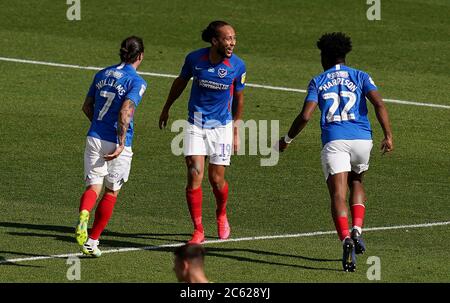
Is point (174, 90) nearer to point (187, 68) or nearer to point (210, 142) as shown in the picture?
point (187, 68)

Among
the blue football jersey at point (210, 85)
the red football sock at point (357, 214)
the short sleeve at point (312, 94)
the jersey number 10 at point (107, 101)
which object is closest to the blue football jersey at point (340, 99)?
the short sleeve at point (312, 94)

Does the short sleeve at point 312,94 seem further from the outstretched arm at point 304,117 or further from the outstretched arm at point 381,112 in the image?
the outstretched arm at point 381,112

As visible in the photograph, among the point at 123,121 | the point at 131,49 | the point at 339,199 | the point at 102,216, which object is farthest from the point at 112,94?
the point at 339,199

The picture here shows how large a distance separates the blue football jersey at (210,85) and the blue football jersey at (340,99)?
1479 mm

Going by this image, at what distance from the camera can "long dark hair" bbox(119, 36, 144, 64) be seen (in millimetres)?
14523

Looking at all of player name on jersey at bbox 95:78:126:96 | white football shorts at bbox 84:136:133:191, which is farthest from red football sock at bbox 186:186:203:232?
player name on jersey at bbox 95:78:126:96

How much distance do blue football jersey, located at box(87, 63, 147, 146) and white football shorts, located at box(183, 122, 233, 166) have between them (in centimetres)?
112

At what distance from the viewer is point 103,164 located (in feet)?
48.1

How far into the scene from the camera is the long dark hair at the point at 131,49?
47.6 feet

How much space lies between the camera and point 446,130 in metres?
22.7

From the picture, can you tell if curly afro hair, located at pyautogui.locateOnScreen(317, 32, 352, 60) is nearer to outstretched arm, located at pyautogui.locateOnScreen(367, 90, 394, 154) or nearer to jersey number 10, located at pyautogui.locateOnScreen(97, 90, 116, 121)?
outstretched arm, located at pyautogui.locateOnScreen(367, 90, 394, 154)
